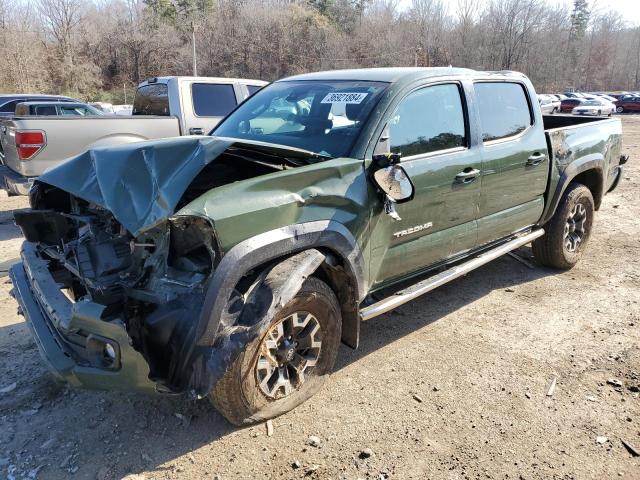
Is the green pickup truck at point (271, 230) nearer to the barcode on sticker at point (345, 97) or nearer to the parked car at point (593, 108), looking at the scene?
the barcode on sticker at point (345, 97)

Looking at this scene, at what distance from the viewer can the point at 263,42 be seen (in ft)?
195

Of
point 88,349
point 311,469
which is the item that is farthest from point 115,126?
point 311,469

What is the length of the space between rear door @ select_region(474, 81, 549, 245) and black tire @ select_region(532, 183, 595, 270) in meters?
0.43

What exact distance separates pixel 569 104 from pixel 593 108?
419cm

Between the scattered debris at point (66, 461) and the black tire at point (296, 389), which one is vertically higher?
the black tire at point (296, 389)

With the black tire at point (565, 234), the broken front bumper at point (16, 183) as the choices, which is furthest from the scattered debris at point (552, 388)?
the broken front bumper at point (16, 183)

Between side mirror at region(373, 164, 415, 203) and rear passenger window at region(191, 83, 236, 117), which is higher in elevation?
rear passenger window at region(191, 83, 236, 117)

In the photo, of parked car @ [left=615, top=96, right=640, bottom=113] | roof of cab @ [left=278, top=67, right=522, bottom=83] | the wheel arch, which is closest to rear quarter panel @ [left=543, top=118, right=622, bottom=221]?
roof of cab @ [left=278, top=67, right=522, bottom=83]

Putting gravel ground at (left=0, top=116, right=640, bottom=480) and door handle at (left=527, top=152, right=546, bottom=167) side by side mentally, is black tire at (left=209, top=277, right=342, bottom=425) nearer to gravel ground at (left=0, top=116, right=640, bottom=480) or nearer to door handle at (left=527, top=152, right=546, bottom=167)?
gravel ground at (left=0, top=116, right=640, bottom=480)

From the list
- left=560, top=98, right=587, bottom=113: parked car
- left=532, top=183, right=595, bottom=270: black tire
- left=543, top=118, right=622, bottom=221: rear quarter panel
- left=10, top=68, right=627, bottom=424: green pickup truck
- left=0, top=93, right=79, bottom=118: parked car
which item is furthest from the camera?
left=560, top=98, right=587, bottom=113: parked car

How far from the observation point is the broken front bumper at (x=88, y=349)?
2338mm

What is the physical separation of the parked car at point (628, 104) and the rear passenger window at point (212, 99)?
139ft

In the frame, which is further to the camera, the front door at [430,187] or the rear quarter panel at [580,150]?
the rear quarter panel at [580,150]

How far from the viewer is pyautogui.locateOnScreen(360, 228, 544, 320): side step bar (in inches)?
129
